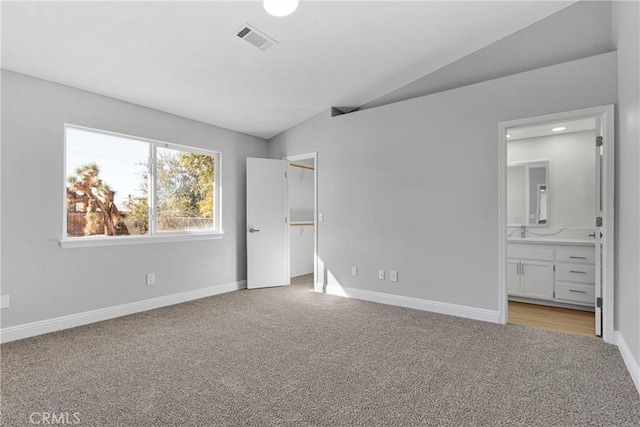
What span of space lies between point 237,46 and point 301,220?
12.7 feet

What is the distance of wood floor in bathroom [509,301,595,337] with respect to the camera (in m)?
3.34

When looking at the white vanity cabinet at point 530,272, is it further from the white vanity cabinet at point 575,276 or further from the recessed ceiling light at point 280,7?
the recessed ceiling light at point 280,7

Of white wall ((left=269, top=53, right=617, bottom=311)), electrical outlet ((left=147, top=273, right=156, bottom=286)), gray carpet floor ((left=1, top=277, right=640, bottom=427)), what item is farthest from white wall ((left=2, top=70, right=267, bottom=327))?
white wall ((left=269, top=53, right=617, bottom=311))

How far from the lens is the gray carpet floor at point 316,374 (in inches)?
73.9

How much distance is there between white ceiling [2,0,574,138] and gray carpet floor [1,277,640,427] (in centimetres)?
240

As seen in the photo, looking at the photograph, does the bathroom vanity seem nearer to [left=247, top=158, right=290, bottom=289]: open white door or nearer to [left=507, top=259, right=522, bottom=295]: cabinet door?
[left=507, top=259, right=522, bottom=295]: cabinet door

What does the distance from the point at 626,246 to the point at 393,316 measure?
206 cm

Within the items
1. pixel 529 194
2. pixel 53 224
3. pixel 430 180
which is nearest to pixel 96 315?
pixel 53 224

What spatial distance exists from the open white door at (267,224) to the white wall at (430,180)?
0.71 m

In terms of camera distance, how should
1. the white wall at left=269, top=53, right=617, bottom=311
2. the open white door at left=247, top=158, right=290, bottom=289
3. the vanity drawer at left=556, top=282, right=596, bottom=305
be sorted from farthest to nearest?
the open white door at left=247, top=158, right=290, bottom=289 < the vanity drawer at left=556, top=282, right=596, bottom=305 < the white wall at left=269, top=53, right=617, bottom=311

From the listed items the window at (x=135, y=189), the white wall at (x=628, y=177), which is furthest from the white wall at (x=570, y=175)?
the window at (x=135, y=189)

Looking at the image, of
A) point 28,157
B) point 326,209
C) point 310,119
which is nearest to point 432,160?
point 326,209

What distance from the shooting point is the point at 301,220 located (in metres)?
6.46

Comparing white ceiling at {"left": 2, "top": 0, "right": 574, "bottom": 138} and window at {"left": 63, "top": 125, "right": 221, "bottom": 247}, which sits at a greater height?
white ceiling at {"left": 2, "top": 0, "right": 574, "bottom": 138}
